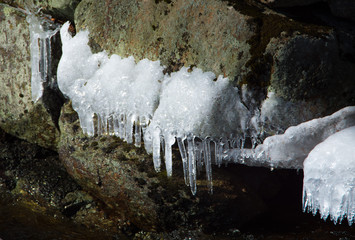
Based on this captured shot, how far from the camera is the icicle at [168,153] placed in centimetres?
396

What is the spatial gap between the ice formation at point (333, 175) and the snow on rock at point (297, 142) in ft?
0.47

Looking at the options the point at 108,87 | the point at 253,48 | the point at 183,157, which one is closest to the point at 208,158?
the point at 183,157

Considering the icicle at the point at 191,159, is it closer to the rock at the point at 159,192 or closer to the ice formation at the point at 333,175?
the rock at the point at 159,192

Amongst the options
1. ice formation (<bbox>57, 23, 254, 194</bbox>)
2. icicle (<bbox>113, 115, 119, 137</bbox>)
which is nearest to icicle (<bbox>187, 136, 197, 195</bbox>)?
ice formation (<bbox>57, 23, 254, 194</bbox>)

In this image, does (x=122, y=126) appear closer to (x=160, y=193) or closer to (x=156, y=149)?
(x=156, y=149)

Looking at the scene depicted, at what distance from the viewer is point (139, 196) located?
174 inches

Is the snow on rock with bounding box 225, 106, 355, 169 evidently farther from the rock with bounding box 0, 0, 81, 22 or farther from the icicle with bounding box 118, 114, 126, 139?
the rock with bounding box 0, 0, 81, 22

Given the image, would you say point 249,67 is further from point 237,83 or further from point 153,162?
point 153,162

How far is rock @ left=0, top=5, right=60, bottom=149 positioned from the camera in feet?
17.3

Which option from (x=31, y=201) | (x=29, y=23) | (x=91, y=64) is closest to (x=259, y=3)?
(x=91, y=64)

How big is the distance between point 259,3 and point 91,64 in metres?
2.16

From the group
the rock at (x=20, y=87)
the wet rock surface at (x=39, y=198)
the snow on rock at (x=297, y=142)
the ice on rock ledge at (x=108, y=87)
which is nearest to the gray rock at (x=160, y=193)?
the ice on rock ledge at (x=108, y=87)

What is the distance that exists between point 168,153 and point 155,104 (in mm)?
567

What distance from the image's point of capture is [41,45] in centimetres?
508
